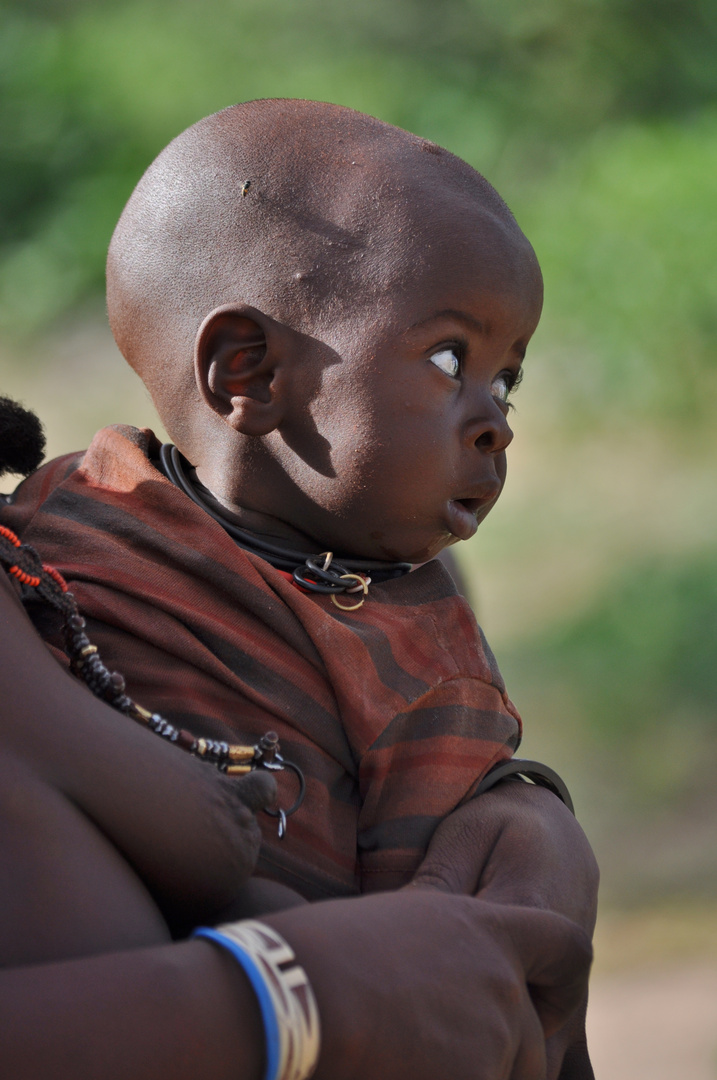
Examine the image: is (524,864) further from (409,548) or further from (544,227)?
(544,227)

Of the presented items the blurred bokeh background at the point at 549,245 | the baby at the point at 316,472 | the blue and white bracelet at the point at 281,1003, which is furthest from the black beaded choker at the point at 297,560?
the blurred bokeh background at the point at 549,245

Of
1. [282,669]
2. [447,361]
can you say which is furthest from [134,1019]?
[447,361]

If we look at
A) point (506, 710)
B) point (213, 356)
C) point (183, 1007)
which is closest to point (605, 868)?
point (506, 710)

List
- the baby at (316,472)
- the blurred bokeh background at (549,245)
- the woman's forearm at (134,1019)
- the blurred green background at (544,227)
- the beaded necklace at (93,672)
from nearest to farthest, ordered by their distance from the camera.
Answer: the woman's forearm at (134,1019)
the beaded necklace at (93,672)
the baby at (316,472)
the blurred bokeh background at (549,245)
the blurred green background at (544,227)

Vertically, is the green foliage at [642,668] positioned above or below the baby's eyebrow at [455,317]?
below

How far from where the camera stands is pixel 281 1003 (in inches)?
28.4

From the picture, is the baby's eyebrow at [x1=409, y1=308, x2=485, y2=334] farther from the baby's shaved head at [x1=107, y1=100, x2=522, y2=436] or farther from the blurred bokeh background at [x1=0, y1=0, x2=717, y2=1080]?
the blurred bokeh background at [x1=0, y1=0, x2=717, y2=1080]

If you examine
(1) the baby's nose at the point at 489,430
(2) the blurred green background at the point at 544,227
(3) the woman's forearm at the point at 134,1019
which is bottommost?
(3) the woman's forearm at the point at 134,1019

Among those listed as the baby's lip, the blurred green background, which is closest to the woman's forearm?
the baby's lip

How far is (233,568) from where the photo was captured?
3.79ft

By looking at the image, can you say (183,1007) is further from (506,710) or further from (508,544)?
(508,544)

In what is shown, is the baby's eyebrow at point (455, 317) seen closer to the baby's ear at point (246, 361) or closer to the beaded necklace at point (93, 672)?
the baby's ear at point (246, 361)

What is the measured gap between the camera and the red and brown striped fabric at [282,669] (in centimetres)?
109

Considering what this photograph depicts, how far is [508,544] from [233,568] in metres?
4.02
